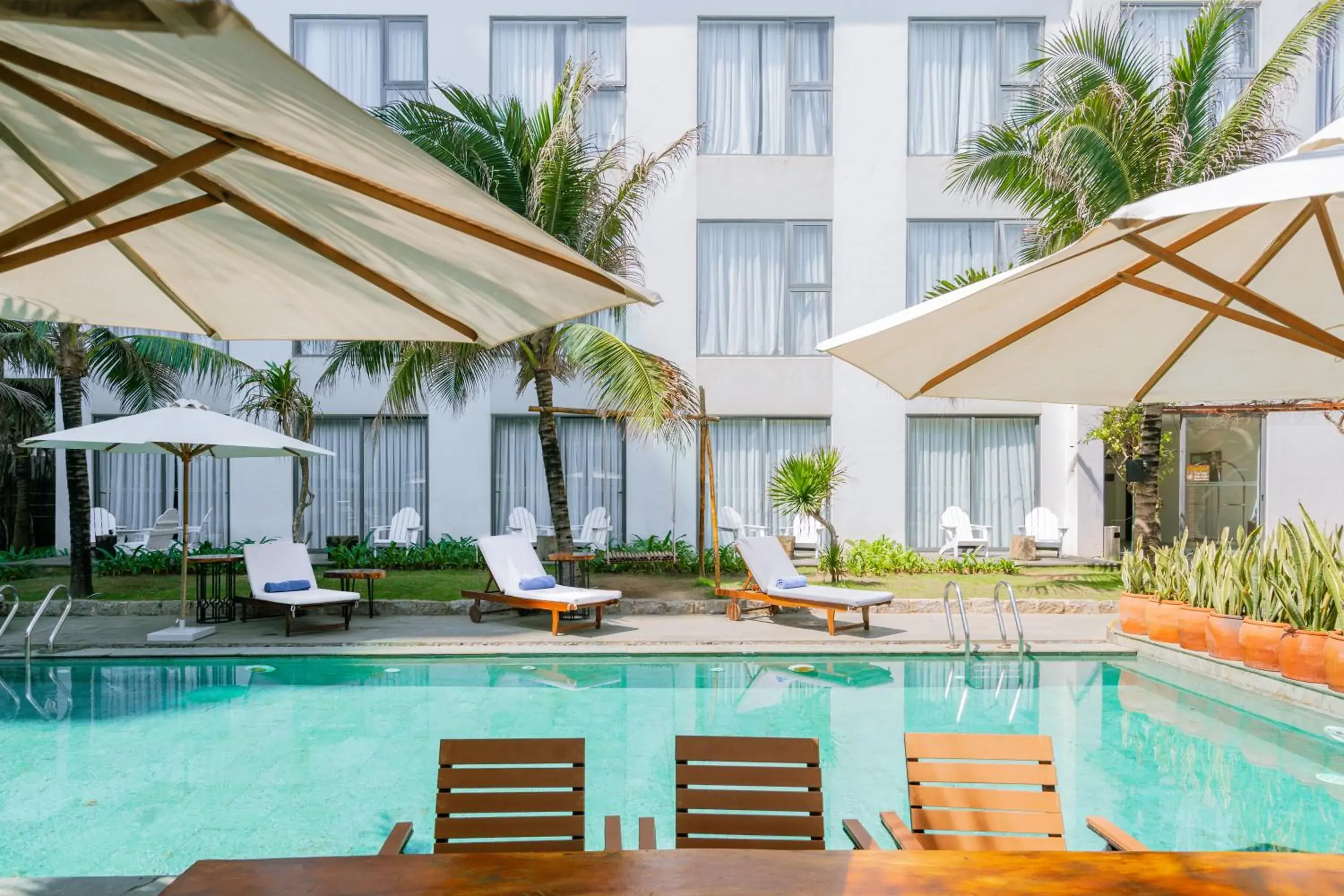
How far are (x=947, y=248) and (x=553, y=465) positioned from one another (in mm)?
8998

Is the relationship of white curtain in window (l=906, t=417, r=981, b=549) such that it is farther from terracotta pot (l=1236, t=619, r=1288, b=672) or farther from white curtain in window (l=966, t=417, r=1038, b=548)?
terracotta pot (l=1236, t=619, r=1288, b=672)

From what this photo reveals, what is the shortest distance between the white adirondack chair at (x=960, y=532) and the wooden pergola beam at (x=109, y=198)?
15272 mm

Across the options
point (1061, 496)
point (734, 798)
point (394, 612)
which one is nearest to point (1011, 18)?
point (1061, 496)

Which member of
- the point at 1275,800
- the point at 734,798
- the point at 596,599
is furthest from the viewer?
the point at 596,599

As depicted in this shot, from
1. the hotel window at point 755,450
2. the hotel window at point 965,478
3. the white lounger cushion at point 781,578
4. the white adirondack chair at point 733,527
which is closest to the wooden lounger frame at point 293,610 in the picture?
the white lounger cushion at point 781,578

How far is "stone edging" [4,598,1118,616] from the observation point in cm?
1216

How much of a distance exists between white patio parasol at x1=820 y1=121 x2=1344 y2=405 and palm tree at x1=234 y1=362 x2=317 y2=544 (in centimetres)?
1255

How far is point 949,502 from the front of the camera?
17469mm

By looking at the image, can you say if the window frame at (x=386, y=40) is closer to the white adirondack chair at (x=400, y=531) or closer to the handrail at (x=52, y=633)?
the white adirondack chair at (x=400, y=531)

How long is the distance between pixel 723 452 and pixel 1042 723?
1051 cm

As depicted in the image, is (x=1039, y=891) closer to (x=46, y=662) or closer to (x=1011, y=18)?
(x=46, y=662)

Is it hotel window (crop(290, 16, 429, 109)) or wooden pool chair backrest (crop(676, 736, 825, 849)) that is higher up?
hotel window (crop(290, 16, 429, 109))

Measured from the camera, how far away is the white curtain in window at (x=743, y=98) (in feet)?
57.0

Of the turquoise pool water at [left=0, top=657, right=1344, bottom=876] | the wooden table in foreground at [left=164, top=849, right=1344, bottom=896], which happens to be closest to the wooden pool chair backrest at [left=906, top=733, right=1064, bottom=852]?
the wooden table in foreground at [left=164, top=849, right=1344, bottom=896]
